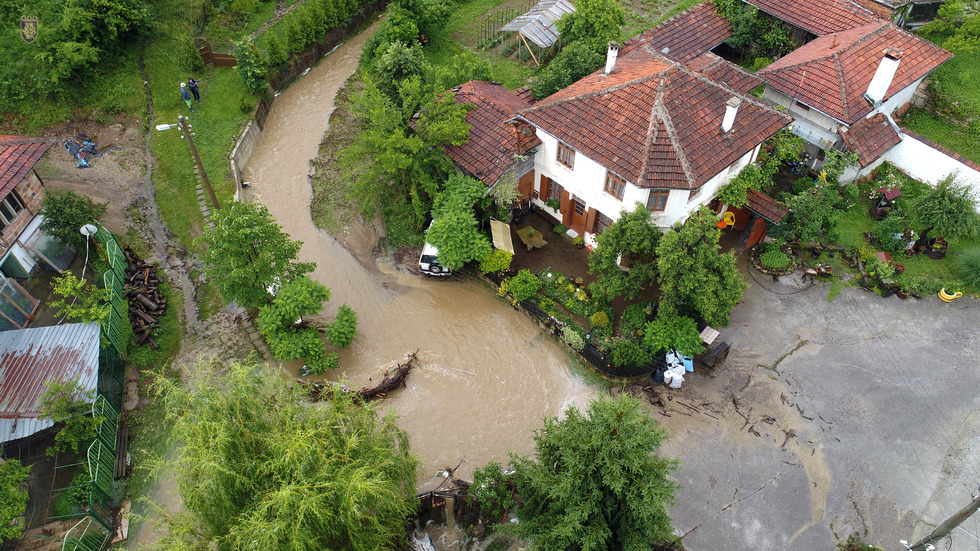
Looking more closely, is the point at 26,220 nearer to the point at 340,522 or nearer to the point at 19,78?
the point at 19,78

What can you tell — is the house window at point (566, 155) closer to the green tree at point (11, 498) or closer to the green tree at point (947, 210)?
the green tree at point (947, 210)

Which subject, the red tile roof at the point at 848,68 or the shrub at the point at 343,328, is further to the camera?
the red tile roof at the point at 848,68

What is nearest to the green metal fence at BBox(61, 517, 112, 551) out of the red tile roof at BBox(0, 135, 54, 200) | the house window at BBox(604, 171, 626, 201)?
the red tile roof at BBox(0, 135, 54, 200)

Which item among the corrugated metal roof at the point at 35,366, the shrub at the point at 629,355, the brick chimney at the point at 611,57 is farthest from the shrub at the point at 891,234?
the corrugated metal roof at the point at 35,366

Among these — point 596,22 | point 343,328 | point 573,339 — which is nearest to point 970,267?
point 573,339

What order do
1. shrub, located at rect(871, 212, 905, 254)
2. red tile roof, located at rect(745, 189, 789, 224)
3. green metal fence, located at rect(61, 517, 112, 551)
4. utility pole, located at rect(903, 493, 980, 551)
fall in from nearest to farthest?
1. green metal fence, located at rect(61, 517, 112, 551)
2. utility pole, located at rect(903, 493, 980, 551)
3. red tile roof, located at rect(745, 189, 789, 224)
4. shrub, located at rect(871, 212, 905, 254)

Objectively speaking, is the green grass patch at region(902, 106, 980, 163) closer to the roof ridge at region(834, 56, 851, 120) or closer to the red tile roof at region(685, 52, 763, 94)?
the roof ridge at region(834, 56, 851, 120)

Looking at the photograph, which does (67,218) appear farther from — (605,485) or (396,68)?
(605,485)
